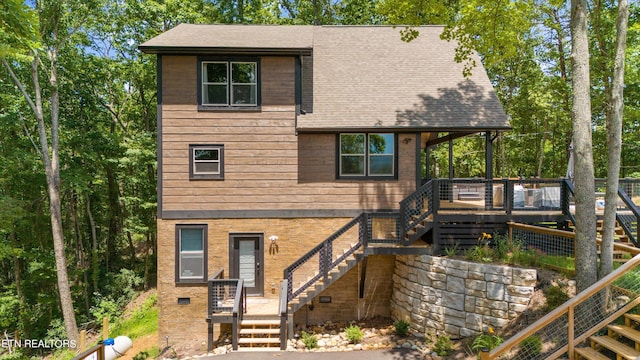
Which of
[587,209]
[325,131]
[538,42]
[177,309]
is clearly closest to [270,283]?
[177,309]

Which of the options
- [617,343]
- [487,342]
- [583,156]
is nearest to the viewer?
[617,343]

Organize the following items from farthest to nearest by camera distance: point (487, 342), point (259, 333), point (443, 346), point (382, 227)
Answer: point (382, 227), point (259, 333), point (443, 346), point (487, 342)

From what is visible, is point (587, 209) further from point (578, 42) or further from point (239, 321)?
point (239, 321)

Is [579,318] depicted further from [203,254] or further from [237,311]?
[203,254]

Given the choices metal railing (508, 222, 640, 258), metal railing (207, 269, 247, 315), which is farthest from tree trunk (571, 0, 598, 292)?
metal railing (207, 269, 247, 315)

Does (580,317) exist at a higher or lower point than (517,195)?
lower

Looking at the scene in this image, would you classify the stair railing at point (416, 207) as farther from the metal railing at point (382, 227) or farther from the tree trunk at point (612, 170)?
the tree trunk at point (612, 170)

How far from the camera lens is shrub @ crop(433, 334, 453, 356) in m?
8.12

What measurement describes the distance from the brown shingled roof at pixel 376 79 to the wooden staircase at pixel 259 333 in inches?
221

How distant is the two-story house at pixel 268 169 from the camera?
10062 mm

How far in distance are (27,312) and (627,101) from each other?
110 feet

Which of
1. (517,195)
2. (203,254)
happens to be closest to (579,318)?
(517,195)

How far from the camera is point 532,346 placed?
→ 6629mm

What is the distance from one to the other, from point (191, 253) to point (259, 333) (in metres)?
3.22
